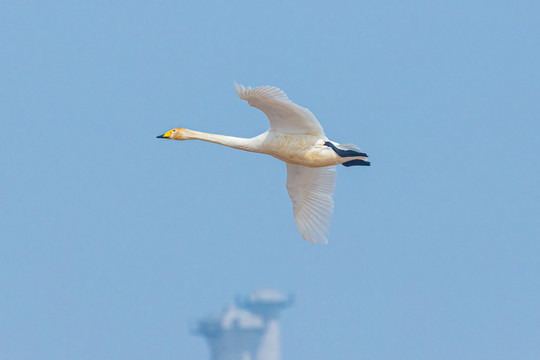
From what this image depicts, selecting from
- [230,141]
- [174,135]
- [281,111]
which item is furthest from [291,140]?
[174,135]

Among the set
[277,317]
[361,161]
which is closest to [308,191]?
[361,161]

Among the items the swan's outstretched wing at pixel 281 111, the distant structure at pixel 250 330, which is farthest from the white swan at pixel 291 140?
the distant structure at pixel 250 330

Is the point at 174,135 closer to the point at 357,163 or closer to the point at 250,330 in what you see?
the point at 357,163

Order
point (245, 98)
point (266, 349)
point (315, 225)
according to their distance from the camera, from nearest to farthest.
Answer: point (245, 98)
point (315, 225)
point (266, 349)

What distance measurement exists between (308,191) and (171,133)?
3.74 meters

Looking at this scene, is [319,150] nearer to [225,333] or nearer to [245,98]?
[245,98]

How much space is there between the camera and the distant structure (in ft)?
323

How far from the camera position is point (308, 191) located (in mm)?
23547

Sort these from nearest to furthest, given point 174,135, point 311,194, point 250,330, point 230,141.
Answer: point 230,141, point 174,135, point 311,194, point 250,330

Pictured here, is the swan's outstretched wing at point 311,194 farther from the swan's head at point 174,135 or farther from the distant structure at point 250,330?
the distant structure at point 250,330

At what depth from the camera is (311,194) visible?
23516 millimetres

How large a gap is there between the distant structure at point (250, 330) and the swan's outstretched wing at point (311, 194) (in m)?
75.6

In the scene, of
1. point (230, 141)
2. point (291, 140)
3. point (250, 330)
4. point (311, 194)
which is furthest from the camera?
point (250, 330)

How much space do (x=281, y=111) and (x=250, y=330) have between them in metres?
79.6
